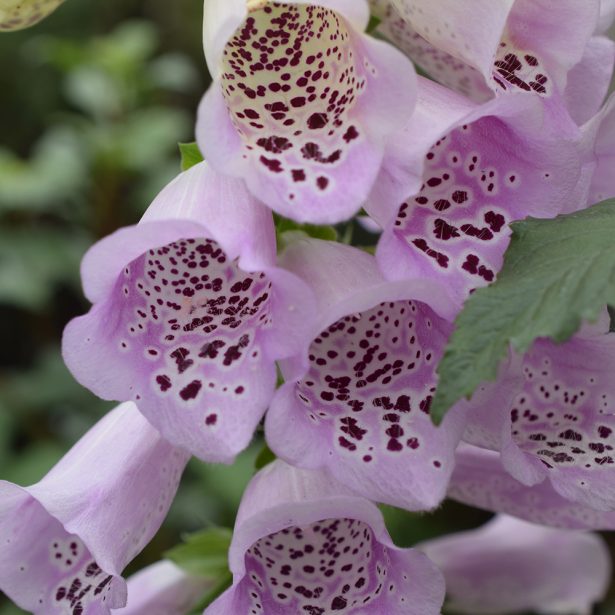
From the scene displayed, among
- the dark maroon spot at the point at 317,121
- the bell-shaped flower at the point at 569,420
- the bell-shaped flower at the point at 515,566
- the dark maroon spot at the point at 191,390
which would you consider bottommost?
the bell-shaped flower at the point at 515,566

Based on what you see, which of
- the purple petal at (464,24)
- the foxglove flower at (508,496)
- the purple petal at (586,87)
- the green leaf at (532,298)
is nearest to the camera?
the green leaf at (532,298)

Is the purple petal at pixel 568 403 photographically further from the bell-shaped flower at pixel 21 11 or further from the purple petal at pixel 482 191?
A: the bell-shaped flower at pixel 21 11

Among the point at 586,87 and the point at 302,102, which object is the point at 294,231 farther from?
the point at 586,87

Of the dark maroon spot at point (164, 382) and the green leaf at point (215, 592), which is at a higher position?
the dark maroon spot at point (164, 382)

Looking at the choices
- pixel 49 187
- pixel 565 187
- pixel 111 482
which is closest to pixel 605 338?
pixel 565 187

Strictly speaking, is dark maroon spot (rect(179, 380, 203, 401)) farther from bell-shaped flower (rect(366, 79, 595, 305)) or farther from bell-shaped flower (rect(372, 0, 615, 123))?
bell-shaped flower (rect(372, 0, 615, 123))

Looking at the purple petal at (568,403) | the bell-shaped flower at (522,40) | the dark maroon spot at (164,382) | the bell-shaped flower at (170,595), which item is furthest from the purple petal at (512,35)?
the bell-shaped flower at (170,595)

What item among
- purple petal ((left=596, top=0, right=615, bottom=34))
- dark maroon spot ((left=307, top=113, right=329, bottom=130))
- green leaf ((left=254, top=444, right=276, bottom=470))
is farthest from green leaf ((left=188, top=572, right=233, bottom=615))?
purple petal ((left=596, top=0, right=615, bottom=34))
